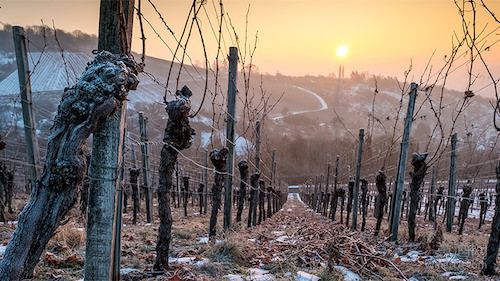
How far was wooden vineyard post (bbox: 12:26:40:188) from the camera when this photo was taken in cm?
728

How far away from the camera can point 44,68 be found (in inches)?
2933

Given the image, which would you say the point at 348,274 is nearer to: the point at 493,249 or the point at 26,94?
the point at 493,249

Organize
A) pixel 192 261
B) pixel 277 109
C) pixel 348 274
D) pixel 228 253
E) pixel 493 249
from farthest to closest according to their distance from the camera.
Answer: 1. pixel 277 109
2. pixel 228 253
3. pixel 493 249
4. pixel 192 261
5. pixel 348 274

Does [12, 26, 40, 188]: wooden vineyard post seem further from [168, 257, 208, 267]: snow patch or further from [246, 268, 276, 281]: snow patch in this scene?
[246, 268, 276, 281]: snow patch

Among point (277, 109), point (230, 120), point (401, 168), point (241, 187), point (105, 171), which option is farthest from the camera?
point (277, 109)

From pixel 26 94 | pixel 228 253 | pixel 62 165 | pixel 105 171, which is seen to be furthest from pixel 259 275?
pixel 26 94

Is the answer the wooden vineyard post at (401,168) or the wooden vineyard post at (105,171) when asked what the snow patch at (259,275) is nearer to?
the wooden vineyard post at (105,171)

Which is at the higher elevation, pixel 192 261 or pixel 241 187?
pixel 241 187

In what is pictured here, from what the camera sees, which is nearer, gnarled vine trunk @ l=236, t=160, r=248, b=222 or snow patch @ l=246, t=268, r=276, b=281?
snow patch @ l=246, t=268, r=276, b=281

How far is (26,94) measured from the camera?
24.1ft

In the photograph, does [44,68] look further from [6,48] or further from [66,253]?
[66,253]

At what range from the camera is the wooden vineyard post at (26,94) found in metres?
7.28

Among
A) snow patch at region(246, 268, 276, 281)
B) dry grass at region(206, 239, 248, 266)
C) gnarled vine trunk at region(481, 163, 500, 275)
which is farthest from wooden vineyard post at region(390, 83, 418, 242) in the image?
snow patch at region(246, 268, 276, 281)

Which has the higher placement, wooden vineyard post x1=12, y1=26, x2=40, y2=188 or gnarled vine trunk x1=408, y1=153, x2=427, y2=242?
wooden vineyard post x1=12, y1=26, x2=40, y2=188
